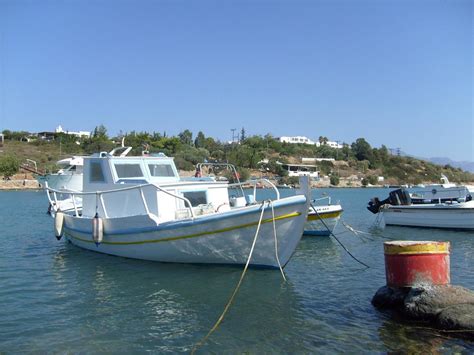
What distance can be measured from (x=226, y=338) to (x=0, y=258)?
449 inches

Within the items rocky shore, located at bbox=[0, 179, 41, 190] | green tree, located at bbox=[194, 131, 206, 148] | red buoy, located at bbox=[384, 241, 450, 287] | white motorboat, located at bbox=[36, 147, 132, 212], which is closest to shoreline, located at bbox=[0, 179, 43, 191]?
rocky shore, located at bbox=[0, 179, 41, 190]

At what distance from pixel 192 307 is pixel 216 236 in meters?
2.94

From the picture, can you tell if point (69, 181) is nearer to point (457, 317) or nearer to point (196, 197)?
point (196, 197)

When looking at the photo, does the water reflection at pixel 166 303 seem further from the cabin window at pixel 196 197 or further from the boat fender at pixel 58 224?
the boat fender at pixel 58 224

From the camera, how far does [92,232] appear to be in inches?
651

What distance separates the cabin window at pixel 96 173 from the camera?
17.2 meters

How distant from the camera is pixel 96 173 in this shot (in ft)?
57.2

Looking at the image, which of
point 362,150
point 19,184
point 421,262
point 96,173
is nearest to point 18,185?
point 19,184

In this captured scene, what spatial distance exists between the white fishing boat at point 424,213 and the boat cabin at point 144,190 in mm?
14881

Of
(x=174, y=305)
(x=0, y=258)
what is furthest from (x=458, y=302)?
(x=0, y=258)

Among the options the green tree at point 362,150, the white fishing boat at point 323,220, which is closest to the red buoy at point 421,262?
the white fishing boat at point 323,220

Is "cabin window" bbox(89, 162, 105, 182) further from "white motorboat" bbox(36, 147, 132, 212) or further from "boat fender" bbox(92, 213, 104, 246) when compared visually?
"boat fender" bbox(92, 213, 104, 246)

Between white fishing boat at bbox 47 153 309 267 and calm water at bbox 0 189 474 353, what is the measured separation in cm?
50

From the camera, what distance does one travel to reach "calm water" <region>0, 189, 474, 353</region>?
8562mm
